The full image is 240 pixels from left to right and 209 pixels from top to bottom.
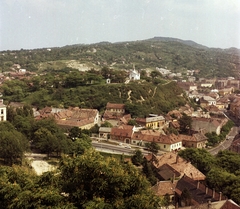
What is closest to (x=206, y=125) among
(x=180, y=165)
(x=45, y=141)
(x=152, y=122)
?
(x=152, y=122)

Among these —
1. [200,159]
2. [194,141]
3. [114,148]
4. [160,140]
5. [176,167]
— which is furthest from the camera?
[194,141]

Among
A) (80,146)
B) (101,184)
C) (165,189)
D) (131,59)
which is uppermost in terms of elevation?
(101,184)

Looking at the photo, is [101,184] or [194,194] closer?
[101,184]

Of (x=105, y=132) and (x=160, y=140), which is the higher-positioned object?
(x=160, y=140)

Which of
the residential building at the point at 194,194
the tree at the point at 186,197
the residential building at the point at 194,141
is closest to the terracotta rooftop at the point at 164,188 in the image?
the residential building at the point at 194,194

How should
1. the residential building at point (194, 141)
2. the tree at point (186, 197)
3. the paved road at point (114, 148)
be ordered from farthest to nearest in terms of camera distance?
1. the residential building at point (194, 141)
2. the paved road at point (114, 148)
3. the tree at point (186, 197)

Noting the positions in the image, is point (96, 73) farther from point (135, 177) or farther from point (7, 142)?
point (135, 177)

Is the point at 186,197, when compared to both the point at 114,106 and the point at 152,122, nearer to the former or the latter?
the point at 152,122

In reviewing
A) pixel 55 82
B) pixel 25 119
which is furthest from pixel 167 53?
pixel 25 119

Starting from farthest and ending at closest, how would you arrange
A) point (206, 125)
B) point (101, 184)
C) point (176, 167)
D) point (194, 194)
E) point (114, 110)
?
1. point (114, 110)
2. point (206, 125)
3. point (176, 167)
4. point (194, 194)
5. point (101, 184)

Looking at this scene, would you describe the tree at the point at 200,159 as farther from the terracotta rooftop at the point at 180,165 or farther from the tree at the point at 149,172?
the tree at the point at 149,172

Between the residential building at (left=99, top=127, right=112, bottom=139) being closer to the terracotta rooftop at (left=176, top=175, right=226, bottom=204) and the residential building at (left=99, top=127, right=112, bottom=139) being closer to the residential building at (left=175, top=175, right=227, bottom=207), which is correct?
the terracotta rooftop at (left=176, top=175, right=226, bottom=204)
